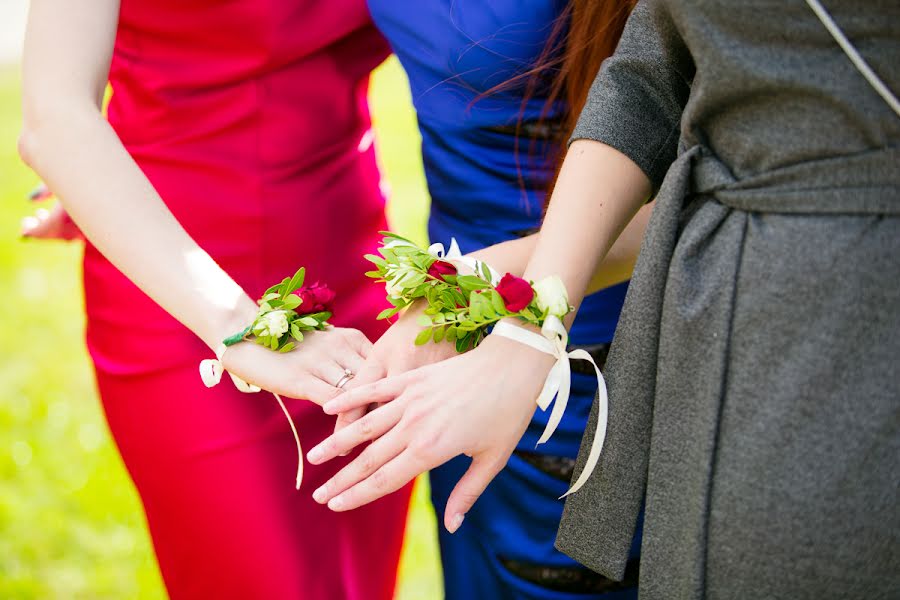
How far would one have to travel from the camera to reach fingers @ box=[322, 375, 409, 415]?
1.20 metres

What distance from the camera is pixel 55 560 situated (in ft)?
9.20

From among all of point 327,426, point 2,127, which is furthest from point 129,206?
point 2,127

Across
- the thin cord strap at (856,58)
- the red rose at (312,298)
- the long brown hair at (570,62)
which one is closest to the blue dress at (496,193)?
the long brown hair at (570,62)

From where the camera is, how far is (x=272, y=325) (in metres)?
1.30

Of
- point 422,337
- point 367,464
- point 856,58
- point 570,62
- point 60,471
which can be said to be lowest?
point 60,471

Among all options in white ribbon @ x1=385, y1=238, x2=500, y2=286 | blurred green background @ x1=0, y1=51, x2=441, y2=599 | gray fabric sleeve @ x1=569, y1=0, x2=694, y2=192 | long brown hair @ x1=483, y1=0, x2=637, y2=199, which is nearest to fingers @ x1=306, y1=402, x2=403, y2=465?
white ribbon @ x1=385, y1=238, x2=500, y2=286

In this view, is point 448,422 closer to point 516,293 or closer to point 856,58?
point 516,293

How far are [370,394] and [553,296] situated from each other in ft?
0.94

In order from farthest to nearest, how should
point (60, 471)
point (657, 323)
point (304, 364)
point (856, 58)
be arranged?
point (60, 471), point (304, 364), point (657, 323), point (856, 58)

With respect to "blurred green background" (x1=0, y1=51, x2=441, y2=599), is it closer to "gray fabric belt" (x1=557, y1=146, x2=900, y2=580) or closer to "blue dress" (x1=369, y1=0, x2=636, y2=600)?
"blue dress" (x1=369, y1=0, x2=636, y2=600)

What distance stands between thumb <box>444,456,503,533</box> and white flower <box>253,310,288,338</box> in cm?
34

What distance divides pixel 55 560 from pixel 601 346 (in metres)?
2.01

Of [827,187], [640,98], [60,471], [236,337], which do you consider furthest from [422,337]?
[60,471]

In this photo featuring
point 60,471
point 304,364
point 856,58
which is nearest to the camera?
point 856,58
